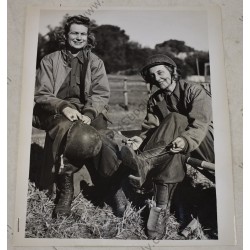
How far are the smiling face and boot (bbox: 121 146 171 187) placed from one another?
59 cm

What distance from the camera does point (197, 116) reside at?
1.69 metres

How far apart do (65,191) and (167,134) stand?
0.55 meters

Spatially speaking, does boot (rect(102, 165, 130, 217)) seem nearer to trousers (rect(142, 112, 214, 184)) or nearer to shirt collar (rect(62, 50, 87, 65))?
trousers (rect(142, 112, 214, 184))

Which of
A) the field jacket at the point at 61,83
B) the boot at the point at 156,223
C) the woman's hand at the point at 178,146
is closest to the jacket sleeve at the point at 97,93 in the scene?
the field jacket at the point at 61,83

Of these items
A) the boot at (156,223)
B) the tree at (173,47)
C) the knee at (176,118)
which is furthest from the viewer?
the tree at (173,47)

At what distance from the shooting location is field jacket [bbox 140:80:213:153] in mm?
1670

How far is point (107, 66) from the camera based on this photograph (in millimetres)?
1763

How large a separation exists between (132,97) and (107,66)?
206 millimetres

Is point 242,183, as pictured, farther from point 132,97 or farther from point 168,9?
point 168,9

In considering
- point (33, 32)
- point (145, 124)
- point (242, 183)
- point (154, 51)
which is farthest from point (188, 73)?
point (33, 32)

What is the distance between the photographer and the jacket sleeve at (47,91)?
67.3 inches

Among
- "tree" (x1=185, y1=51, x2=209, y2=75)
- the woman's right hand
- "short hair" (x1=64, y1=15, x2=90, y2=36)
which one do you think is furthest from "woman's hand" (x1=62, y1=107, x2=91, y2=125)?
"tree" (x1=185, y1=51, x2=209, y2=75)

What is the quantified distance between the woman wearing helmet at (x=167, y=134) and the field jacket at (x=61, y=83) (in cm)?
22

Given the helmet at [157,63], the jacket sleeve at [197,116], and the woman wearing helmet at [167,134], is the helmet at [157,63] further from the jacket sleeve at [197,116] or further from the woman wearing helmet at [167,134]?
the jacket sleeve at [197,116]
